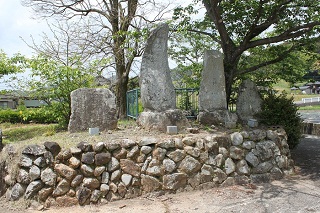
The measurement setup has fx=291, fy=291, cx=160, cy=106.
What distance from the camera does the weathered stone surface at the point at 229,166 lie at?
6.01 m

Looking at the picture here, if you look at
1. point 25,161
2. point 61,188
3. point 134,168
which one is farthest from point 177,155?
point 25,161

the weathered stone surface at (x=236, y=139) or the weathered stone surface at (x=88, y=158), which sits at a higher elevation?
the weathered stone surface at (x=236, y=139)

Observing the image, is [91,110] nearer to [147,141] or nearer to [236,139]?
[147,141]

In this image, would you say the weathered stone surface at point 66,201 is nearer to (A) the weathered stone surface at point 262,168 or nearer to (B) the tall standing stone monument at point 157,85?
(B) the tall standing stone monument at point 157,85

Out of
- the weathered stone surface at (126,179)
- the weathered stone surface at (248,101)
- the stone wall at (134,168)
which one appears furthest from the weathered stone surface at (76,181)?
the weathered stone surface at (248,101)

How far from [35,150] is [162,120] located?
2676mm

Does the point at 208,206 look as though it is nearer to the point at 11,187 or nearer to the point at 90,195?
the point at 90,195

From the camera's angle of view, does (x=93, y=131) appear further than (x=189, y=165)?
Yes

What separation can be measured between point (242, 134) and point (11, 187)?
4.73 m

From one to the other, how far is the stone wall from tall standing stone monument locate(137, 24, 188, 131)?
33.3 inches

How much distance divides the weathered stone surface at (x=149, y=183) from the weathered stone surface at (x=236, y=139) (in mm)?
1908

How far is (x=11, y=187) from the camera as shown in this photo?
5.33 m

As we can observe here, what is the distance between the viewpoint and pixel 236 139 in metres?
6.28

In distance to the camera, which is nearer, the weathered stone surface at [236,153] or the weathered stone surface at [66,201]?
the weathered stone surface at [66,201]
